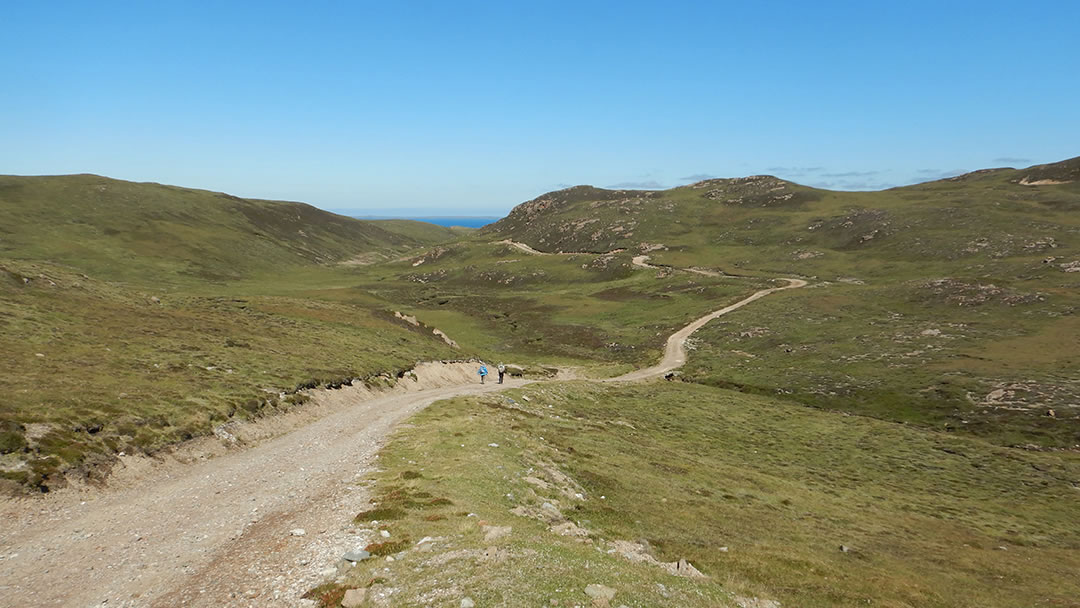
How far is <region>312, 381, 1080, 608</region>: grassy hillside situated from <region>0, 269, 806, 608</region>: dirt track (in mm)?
Answer: 1905

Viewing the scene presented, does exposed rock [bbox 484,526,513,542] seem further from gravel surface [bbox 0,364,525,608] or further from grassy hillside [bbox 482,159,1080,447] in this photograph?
grassy hillside [bbox 482,159,1080,447]

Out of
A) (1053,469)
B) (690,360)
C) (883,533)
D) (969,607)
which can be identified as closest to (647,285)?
(690,360)

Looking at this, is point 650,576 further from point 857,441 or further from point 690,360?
point 690,360

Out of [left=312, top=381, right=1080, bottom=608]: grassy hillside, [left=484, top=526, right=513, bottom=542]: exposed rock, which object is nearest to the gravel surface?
[left=312, top=381, right=1080, bottom=608]: grassy hillside

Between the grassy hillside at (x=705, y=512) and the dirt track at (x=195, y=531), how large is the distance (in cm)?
191

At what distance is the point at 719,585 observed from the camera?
1906cm

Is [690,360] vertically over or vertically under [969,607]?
under

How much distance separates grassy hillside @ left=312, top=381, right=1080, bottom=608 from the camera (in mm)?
16984

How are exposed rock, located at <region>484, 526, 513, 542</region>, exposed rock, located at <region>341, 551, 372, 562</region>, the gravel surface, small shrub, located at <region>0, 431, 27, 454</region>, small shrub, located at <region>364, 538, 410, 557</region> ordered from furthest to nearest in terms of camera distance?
small shrub, located at <region>0, 431, 27, 454</region>, exposed rock, located at <region>484, 526, 513, 542</region>, small shrub, located at <region>364, 538, 410, 557</region>, exposed rock, located at <region>341, 551, 372, 562</region>, the gravel surface

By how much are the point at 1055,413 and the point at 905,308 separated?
4879cm

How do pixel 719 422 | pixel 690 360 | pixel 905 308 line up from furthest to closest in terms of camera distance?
pixel 905 308, pixel 690 360, pixel 719 422

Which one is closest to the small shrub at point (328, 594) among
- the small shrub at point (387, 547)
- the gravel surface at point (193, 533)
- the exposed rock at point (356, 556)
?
the gravel surface at point (193, 533)

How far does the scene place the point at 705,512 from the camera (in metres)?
30.5

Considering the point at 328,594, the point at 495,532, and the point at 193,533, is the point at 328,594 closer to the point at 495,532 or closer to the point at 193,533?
the point at 495,532
